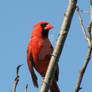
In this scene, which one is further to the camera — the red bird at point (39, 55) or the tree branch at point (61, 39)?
the red bird at point (39, 55)

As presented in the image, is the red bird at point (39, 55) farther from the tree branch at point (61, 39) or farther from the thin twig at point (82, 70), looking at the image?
the thin twig at point (82, 70)

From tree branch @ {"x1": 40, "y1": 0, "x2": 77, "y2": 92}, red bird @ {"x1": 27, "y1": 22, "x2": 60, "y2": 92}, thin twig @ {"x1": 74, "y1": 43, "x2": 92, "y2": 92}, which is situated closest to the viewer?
thin twig @ {"x1": 74, "y1": 43, "x2": 92, "y2": 92}

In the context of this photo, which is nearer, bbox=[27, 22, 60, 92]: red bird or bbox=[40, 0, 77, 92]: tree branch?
bbox=[40, 0, 77, 92]: tree branch

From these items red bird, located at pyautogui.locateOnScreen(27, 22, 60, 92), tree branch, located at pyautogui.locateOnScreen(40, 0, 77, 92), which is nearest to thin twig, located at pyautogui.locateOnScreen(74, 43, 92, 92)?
tree branch, located at pyautogui.locateOnScreen(40, 0, 77, 92)

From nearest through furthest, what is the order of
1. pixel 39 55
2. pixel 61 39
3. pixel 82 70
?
1. pixel 82 70
2. pixel 61 39
3. pixel 39 55

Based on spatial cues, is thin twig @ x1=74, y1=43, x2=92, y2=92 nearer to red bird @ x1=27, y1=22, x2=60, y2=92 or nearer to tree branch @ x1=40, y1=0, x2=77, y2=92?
tree branch @ x1=40, y1=0, x2=77, y2=92

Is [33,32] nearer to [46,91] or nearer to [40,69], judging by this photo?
[40,69]

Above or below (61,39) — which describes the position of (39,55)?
below

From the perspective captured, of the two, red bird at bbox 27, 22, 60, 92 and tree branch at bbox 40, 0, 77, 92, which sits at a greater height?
tree branch at bbox 40, 0, 77, 92

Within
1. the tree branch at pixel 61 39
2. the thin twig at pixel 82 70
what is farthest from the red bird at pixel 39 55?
the thin twig at pixel 82 70

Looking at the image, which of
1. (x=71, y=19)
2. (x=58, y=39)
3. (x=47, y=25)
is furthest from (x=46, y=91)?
(x=47, y=25)

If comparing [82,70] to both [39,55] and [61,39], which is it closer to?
[61,39]

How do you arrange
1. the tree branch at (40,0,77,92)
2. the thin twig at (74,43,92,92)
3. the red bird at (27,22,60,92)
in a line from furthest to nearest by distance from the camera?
1. the red bird at (27,22,60,92)
2. the tree branch at (40,0,77,92)
3. the thin twig at (74,43,92,92)

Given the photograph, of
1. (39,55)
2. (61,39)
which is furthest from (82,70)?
(39,55)
